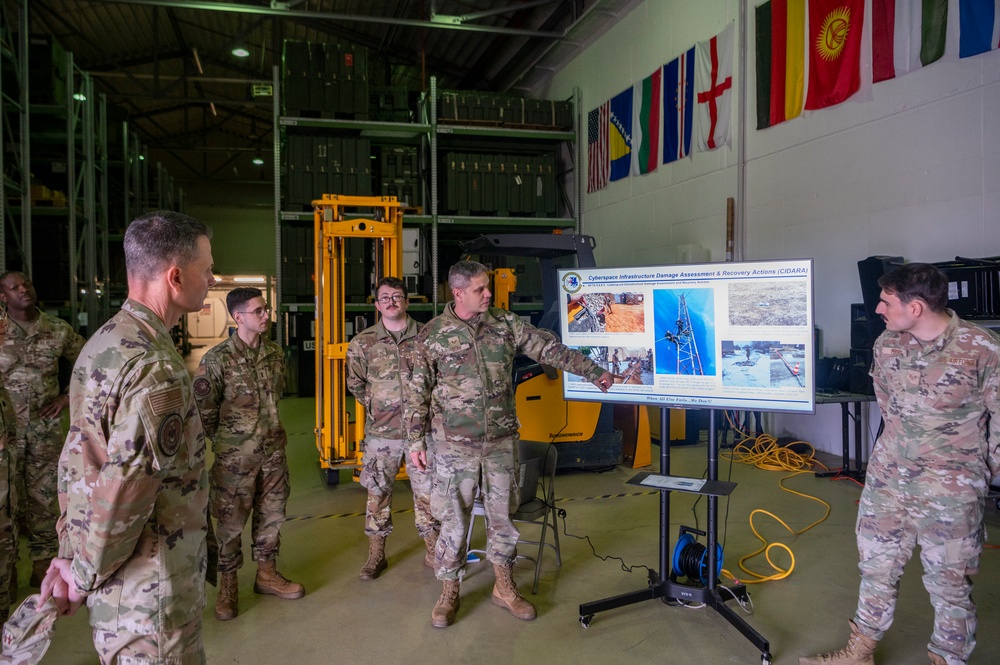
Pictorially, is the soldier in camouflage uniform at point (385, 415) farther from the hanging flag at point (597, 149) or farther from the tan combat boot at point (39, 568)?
the hanging flag at point (597, 149)

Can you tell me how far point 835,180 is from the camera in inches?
244

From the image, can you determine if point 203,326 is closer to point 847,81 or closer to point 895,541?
point 847,81

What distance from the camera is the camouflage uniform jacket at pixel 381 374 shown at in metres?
4.07

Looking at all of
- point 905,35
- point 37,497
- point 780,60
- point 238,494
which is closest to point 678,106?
point 780,60

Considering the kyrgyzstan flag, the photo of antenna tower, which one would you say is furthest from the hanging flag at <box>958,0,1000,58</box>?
the photo of antenna tower

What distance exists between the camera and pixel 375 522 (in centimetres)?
397

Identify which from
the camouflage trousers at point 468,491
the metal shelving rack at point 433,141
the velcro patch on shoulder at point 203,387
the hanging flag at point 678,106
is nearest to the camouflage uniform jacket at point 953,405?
the camouflage trousers at point 468,491

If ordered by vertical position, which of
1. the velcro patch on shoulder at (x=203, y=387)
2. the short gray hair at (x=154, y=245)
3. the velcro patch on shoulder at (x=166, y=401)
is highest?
the short gray hair at (x=154, y=245)

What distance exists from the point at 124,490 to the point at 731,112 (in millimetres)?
7302

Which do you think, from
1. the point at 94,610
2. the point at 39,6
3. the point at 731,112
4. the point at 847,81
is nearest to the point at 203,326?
the point at 39,6

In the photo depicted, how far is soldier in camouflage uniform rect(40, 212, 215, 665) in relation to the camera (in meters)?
1.57

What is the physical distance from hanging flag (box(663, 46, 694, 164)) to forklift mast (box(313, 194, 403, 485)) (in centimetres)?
416

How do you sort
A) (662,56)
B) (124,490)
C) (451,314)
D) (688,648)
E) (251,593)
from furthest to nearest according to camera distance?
1. (662,56)
2. (251,593)
3. (451,314)
4. (688,648)
5. (124,490)

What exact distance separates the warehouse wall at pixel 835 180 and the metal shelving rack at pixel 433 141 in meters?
1.56
